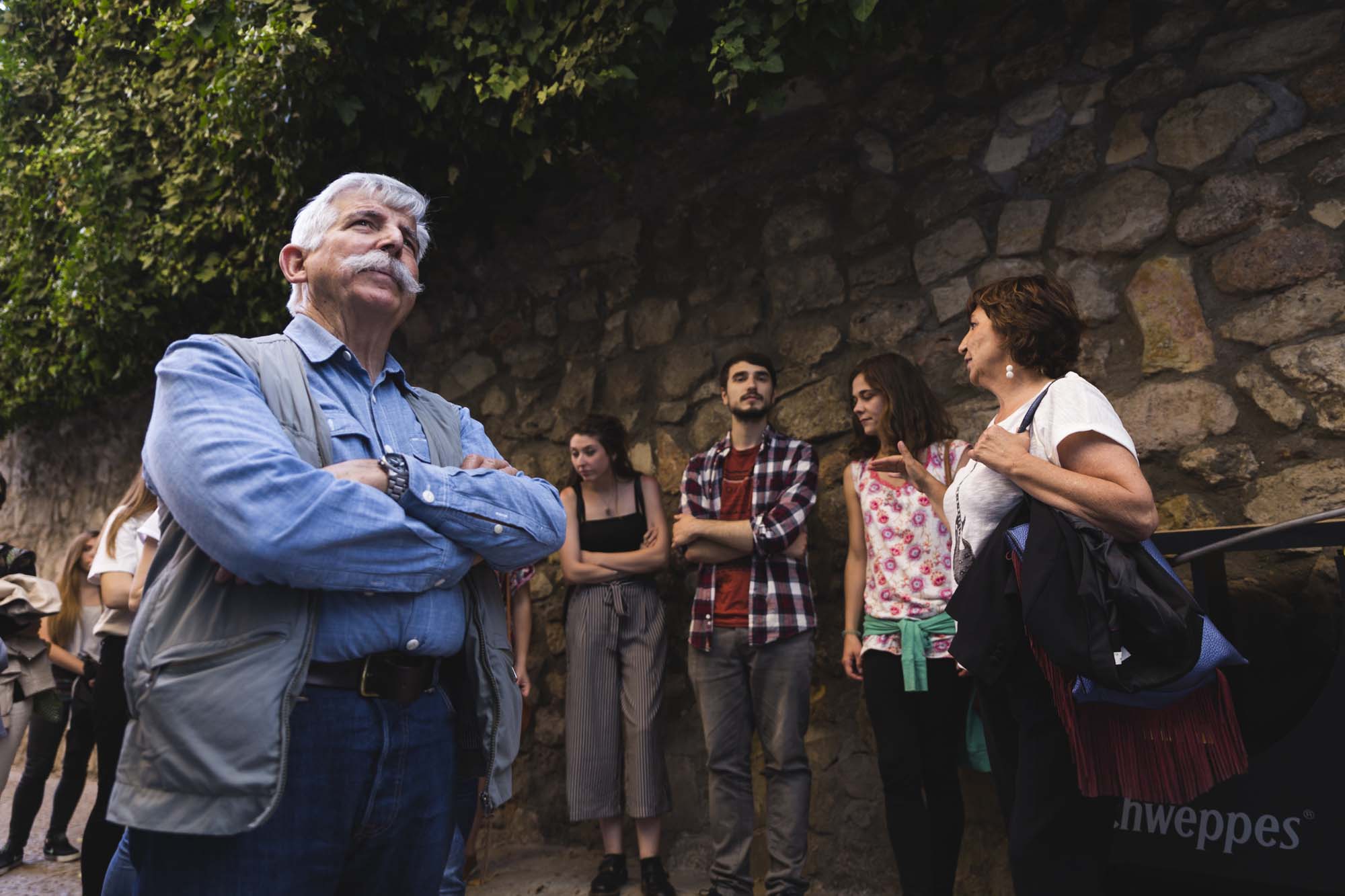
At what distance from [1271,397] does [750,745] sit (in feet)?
6.63

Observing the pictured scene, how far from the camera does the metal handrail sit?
2031 millimetres

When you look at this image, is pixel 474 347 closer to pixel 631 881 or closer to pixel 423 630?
pixel 631 881

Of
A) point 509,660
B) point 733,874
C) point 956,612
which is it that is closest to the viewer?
point 509,660

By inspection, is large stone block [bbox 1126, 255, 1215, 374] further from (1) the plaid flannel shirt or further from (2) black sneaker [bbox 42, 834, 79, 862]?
(2) black sneaker [bbox 42, 834, 79, 862]

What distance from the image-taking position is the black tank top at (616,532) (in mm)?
3996

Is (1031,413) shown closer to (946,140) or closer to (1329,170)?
(1329,170)

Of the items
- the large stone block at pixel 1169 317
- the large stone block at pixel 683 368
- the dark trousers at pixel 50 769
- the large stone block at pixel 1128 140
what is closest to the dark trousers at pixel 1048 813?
the large stone block at pixel 1169 317

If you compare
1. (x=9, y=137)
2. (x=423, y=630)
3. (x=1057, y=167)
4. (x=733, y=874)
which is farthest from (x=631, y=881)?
(x=9, y=137)

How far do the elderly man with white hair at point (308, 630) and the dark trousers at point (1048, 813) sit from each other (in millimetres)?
1007

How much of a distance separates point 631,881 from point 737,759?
757mm

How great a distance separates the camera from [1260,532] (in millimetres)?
2070

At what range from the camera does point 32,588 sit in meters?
3.47

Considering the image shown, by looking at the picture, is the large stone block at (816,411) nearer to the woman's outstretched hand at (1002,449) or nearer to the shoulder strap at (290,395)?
the woman's outstretched hand at (1002,449)

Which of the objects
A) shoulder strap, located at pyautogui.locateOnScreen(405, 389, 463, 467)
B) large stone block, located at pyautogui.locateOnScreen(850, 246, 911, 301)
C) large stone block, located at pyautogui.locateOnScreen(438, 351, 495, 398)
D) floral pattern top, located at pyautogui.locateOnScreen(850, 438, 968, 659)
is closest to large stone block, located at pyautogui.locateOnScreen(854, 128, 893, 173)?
large stone block, located at pyautogui.locateOnScreen(850, 246, 911, 301)
